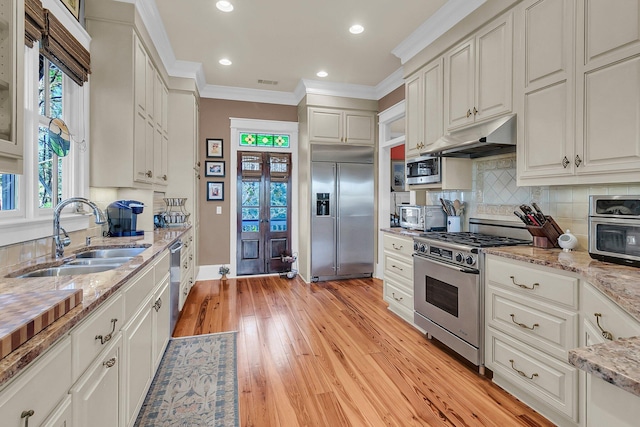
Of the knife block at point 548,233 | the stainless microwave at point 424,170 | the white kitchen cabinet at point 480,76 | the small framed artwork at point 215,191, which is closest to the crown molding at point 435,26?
the white kitchen cabinet at point 480,76

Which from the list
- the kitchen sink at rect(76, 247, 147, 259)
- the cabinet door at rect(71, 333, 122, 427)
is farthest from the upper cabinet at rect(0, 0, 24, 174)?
the kitchen sink at rect(76, 247, 147, 259)

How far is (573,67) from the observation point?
190 centimetres

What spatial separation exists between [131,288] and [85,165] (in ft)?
5.47

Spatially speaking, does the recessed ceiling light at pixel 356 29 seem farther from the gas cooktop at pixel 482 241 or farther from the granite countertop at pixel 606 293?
the granite countertop at pixel 606 293

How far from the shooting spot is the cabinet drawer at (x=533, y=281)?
65.5 inches

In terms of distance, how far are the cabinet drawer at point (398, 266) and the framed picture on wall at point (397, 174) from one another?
383 centimetres

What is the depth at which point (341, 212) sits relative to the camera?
4871 mm

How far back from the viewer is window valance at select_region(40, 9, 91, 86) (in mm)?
1978

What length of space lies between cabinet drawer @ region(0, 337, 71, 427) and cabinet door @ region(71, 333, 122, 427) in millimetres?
109

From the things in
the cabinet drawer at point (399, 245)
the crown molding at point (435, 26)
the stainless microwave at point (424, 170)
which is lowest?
the cabinet drawer at point (399, 245)

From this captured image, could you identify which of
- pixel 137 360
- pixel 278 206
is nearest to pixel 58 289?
pixel 137 360

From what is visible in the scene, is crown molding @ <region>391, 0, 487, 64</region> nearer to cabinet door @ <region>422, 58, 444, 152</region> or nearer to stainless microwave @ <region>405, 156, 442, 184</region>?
cabinet door @ <region>422, 58, 444, 152</region>

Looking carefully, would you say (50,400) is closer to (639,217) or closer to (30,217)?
(30,217)

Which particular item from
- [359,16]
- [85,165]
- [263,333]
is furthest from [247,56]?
[263,333]
